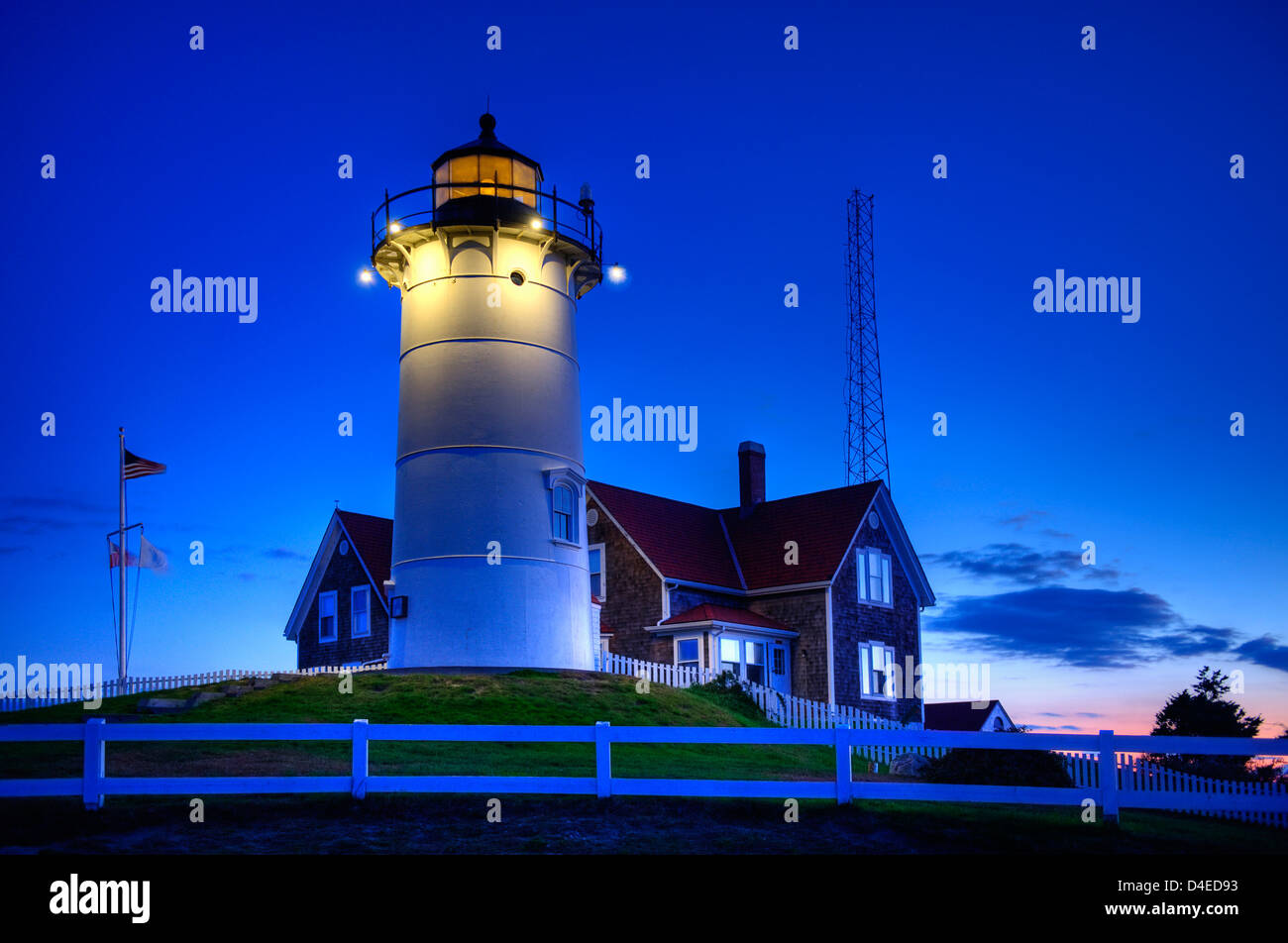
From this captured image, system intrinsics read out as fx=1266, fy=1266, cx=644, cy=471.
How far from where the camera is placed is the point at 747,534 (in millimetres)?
38500

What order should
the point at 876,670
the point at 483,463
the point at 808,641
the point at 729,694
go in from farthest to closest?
the point at 876,670 → the point at 808,641 → the point at 729,694 → the point at 483,463

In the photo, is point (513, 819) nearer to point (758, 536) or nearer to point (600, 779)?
point (600, 779)

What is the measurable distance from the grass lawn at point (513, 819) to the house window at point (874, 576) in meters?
15.0

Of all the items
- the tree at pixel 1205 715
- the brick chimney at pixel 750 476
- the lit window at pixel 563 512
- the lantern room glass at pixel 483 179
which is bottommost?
the tree at pixel 1205 715

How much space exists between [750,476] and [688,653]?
836 centimetres

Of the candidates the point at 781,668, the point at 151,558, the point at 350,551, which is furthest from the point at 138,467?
the point at 781,668

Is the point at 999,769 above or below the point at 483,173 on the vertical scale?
below

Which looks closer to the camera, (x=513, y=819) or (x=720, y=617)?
(x=513, y=819)

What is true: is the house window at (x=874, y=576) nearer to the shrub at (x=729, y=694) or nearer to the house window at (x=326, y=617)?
the shrub at (x=729, y=694)

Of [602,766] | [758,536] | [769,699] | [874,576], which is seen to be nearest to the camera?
[602,766]

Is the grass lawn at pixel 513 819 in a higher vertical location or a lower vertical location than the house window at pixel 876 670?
lower

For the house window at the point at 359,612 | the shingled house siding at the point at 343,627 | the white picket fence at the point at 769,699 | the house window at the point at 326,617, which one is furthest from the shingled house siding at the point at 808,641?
the house window at the point at 326,617

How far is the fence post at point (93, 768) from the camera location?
13.4 metres
